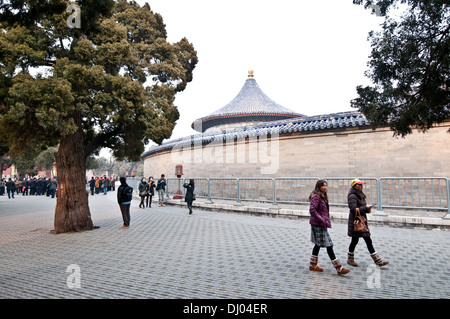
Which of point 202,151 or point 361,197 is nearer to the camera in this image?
point 361,197

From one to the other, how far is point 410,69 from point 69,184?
28.1 ft

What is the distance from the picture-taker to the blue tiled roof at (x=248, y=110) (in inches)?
1057

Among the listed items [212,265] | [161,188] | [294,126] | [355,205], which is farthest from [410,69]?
[161,188]

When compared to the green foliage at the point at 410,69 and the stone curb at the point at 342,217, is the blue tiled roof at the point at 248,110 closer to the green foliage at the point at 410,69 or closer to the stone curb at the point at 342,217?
the stone curb at the point at 342,217

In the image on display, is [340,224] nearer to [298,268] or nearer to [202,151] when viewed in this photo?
[298,268]

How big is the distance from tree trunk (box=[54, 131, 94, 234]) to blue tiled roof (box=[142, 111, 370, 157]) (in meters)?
9.32

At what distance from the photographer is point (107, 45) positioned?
895 cm

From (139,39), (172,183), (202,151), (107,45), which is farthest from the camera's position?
(202,151)

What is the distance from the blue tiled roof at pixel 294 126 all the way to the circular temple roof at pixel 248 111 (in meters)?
7.46

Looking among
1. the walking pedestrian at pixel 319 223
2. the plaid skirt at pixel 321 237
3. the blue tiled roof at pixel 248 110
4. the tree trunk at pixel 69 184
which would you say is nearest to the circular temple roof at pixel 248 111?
the blue tiled roof at pixel 248 110

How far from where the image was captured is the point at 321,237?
5.37 meters

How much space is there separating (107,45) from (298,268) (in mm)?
7361
